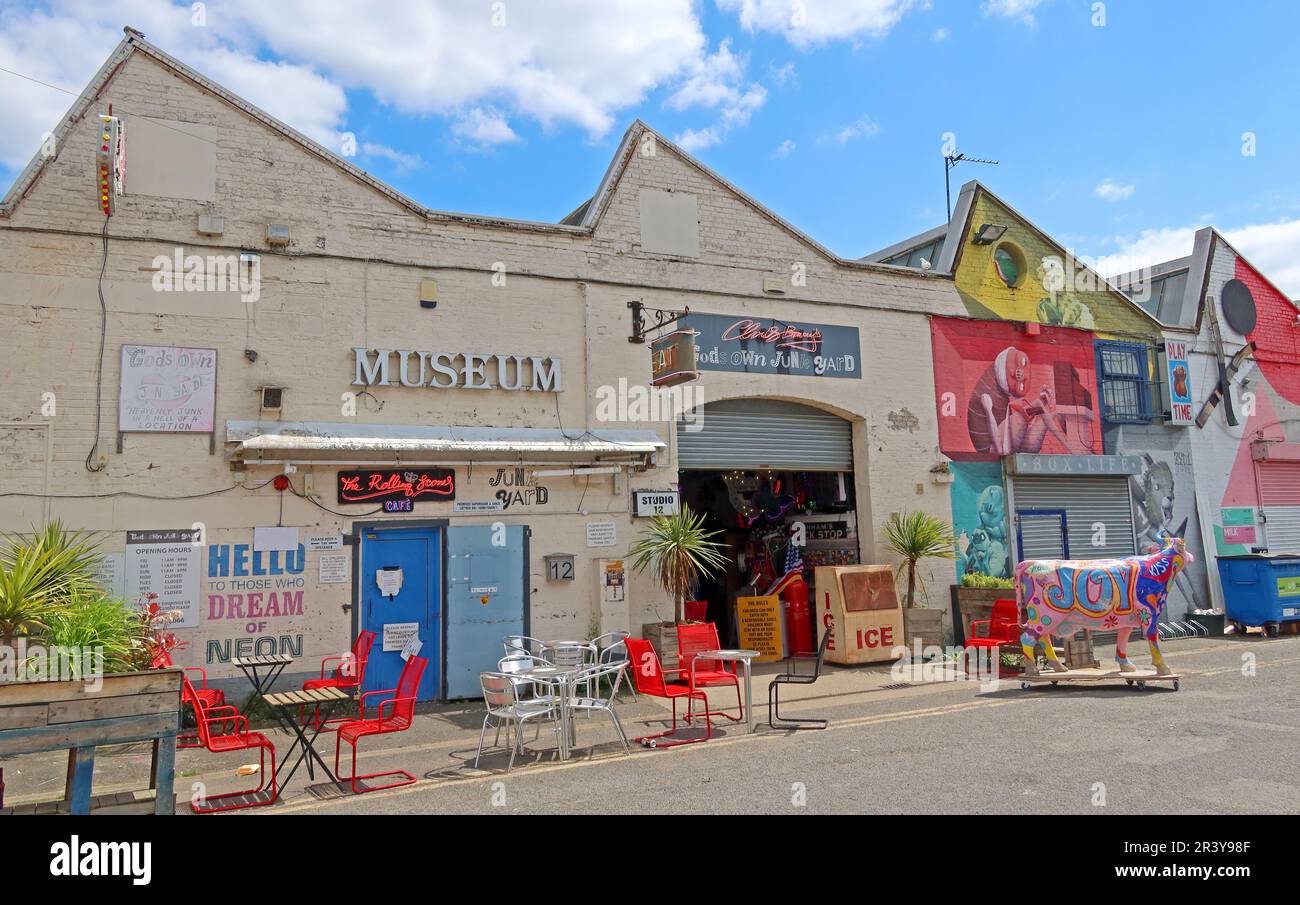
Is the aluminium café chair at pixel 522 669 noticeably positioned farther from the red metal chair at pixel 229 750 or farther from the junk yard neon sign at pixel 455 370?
the junk yard neon sign at pixel 455 370

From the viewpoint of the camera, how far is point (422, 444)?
11.2 meters

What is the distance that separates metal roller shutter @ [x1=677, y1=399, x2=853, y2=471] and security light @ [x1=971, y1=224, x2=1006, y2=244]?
15.5ft

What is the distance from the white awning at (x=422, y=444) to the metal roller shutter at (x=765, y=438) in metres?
1.05

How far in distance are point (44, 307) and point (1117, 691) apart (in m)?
13.3

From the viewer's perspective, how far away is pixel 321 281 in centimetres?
1142

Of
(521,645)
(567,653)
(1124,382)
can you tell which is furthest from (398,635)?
(1124,382)

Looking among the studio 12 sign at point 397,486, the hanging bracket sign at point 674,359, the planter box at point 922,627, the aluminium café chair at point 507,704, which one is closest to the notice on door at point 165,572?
the studio 12 sign at point 397,486

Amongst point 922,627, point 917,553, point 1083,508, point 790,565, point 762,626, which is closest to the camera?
point 922,627

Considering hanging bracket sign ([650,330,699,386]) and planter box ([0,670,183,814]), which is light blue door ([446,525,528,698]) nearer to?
hanging bracket sign ([650,330,699,386])

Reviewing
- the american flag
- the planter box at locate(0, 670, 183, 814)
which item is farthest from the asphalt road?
the american flag

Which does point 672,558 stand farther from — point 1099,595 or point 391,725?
point 391,725

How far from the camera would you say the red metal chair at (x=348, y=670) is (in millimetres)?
9617

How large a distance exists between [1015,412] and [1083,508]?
2.42 meters

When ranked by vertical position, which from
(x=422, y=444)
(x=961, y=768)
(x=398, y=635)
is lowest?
(x=961, y=768)
